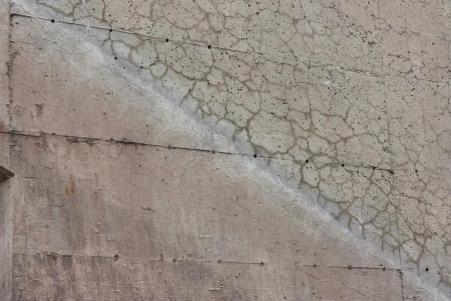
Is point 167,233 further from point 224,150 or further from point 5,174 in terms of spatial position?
point 5,174

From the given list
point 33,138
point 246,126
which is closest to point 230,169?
point 246,126

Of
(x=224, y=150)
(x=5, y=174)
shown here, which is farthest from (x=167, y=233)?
(x=5, y=174)

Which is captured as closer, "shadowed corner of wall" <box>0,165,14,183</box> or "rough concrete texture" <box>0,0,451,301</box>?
"shadowed corner of wall" <box>0,165,14,183</box>

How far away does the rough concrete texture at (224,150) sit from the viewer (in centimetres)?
463

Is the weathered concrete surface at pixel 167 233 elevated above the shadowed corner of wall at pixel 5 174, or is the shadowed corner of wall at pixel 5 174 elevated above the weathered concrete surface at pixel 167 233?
the shadowed corner of wall at pixel 5 174

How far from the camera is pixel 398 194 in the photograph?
553 centimetres

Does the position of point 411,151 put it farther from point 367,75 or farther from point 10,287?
point 10,287

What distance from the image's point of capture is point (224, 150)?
5105mm

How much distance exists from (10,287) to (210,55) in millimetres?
1683

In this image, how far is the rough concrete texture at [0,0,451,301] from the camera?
4.63 meters

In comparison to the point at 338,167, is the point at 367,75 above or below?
above

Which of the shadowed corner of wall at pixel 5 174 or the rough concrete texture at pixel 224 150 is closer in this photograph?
the shadowed corner of wall at pixel 5 174

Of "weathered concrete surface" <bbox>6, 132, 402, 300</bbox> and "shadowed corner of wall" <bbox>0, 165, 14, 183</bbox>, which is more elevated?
"shadowed corner of wall" <bbox>0, 165, 14, 183</bbox>

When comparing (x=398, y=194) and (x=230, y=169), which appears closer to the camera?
(x=230, y=169)
